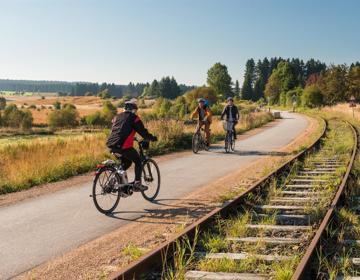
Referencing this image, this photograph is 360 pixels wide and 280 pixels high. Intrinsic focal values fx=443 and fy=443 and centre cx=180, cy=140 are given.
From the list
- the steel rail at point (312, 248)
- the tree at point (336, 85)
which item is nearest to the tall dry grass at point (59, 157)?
the steel rail at point (312, 248)

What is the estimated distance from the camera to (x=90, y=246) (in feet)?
20.1

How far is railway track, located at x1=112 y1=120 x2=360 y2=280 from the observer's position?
15.6ft

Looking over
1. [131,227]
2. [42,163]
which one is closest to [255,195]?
[131,227]

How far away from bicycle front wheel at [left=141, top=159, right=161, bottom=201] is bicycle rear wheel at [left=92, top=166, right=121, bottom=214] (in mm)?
928

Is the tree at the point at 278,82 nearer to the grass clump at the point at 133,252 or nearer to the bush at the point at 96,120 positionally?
the bush at the point at 96,120

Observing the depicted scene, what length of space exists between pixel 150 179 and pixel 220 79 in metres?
115

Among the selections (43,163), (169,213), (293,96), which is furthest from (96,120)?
(169,213)

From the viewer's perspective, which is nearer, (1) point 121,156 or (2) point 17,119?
(1) point 121,156

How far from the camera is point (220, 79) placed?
402 feet

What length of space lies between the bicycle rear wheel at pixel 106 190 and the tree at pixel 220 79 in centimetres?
11516

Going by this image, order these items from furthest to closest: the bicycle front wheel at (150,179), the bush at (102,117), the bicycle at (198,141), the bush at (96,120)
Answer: the bush at (102,117) < the bush at (96,120) < the bicycle at (198,141) < the bicycle front wheel at (150,179)

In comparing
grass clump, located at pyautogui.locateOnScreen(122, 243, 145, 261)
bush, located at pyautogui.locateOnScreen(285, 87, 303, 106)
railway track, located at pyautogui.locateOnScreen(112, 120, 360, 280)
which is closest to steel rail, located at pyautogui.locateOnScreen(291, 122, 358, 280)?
railway track, located at pyautogui.locateOnScreen(112, 120, 360, 280)

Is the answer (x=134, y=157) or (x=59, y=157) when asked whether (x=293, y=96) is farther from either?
(x=134, y=157)

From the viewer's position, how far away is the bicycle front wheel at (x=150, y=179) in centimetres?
902
